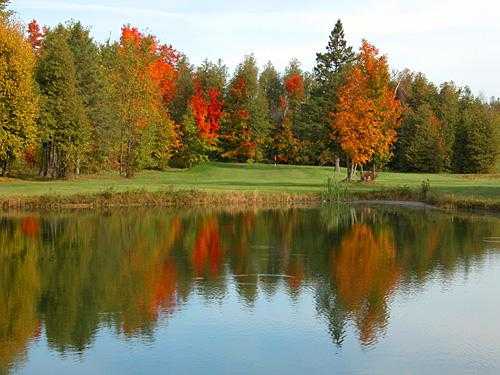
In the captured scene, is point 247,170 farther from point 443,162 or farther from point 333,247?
point 333,247

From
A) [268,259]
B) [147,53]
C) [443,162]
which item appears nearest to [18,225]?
[268,259]

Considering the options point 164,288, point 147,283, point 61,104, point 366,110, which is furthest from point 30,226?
point 366,110

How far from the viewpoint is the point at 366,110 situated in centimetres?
5028

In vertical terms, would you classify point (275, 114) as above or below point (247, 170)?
above

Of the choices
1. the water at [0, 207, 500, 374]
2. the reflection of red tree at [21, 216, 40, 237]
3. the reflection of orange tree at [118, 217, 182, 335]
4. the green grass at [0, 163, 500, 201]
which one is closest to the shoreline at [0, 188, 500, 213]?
the green grass at [0, 163, 500, 201]

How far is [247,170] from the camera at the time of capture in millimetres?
66375

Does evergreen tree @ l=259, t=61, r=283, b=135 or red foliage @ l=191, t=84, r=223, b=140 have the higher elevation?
evergreen tree @ l=259, t=61, r=283, b=135

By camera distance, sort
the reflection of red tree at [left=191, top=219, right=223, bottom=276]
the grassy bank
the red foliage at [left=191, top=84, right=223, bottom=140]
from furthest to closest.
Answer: the red foliage at [left=191, top=84, right=223, bottom=140] → the grassy bank → the reflection of red tree at [left=191, top=219, right=223, bottom=276]

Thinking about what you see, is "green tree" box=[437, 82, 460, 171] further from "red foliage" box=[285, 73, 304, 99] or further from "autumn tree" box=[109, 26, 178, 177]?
"autumn tree" box=[109, 26, 178, 177]

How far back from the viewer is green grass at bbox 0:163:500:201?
141 feet

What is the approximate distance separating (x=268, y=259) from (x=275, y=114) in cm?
6289

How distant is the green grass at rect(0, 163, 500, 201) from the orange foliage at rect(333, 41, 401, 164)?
9.74 ft

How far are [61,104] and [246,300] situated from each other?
3796cm

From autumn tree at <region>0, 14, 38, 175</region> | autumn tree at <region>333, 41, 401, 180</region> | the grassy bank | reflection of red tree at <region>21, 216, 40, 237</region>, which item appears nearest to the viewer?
reflection of red tree at <region>21, 216, 40, 237</region>
